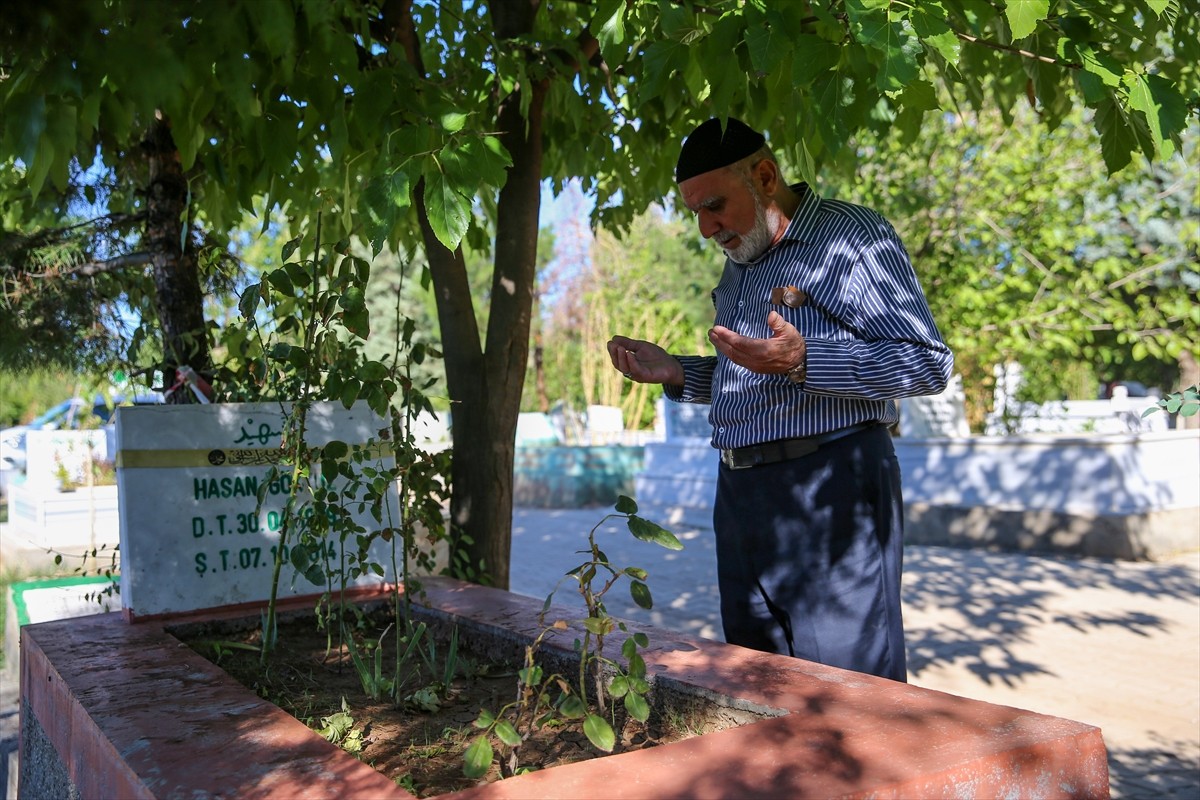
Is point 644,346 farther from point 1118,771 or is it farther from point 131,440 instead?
point 1118,771

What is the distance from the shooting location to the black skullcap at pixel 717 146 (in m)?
2.78

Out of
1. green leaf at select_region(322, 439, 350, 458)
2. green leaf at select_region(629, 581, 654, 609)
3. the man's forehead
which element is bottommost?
green leaf at select_region(629, 581, 654, 609)

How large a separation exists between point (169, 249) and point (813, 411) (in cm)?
290

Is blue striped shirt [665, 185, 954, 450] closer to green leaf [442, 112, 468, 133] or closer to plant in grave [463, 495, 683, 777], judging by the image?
plant in grave [463, 495, 683, 777]

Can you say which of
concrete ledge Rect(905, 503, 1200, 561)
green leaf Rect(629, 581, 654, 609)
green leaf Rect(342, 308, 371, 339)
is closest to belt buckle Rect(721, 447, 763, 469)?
green leaf Rect(629, 581, 654, 609)

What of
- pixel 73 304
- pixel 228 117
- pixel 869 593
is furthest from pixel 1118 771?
pixel 73 304

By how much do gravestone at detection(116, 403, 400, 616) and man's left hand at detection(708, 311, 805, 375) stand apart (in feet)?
4.24

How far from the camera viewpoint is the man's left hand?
231 cm

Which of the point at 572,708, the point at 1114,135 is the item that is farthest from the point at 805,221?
the point at 572,708

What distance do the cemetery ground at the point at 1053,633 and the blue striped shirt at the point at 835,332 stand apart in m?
2.33

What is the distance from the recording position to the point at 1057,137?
11.6 metres

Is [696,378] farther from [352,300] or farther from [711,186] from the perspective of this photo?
[352,300]

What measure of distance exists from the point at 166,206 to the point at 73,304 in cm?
100

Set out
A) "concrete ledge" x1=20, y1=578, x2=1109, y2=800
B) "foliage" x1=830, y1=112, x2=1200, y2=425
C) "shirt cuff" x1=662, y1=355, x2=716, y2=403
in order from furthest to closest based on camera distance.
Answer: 1. "foliage" x1=830, y1=112, x2=1200, y2=425
2. "shirt cuff" x1=662, y1=355, x2=716, y2=403
3. "concrete ledge" x1=20, y1=578, x2=1109, y2=800
